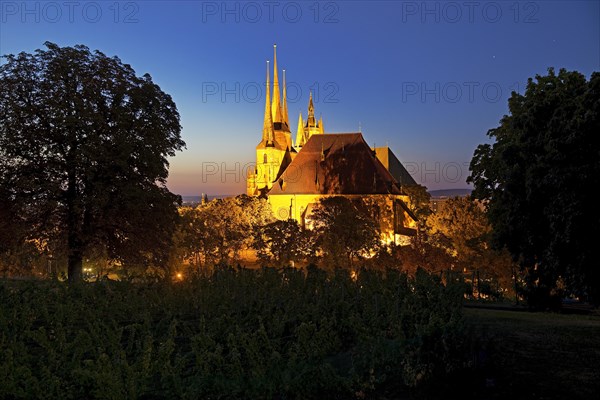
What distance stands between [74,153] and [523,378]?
22572 mm

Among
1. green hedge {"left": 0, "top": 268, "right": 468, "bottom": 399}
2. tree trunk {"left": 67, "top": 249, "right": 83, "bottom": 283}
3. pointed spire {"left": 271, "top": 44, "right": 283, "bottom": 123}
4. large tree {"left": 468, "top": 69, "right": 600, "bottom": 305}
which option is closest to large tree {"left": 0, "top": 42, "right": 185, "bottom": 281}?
tree trunk {"left": 67, "top": 249, "right": 83, "bottom": 283}

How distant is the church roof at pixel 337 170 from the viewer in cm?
7706

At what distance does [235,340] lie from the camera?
1177 centimetres

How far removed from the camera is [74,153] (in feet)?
85.4

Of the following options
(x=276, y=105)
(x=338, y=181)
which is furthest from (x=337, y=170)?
(x=276, y=105)

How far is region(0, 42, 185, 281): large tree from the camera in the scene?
25.6 metres

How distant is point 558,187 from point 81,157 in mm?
19919

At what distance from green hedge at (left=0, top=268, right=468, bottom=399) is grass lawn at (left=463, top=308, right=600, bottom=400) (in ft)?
2.06

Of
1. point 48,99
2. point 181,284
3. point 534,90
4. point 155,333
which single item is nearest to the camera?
point 155,333

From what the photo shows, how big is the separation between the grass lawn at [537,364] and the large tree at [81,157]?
18.4m

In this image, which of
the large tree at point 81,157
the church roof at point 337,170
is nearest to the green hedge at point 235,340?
the large tree at point 81,157

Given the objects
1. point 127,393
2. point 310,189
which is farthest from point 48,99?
point 310,189

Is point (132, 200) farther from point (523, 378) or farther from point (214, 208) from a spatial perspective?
point (214, 208)

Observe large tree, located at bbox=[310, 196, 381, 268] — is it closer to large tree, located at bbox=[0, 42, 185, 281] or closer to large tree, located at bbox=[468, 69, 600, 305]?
large tree, located at bbox=[0, 42, 185, 281]
